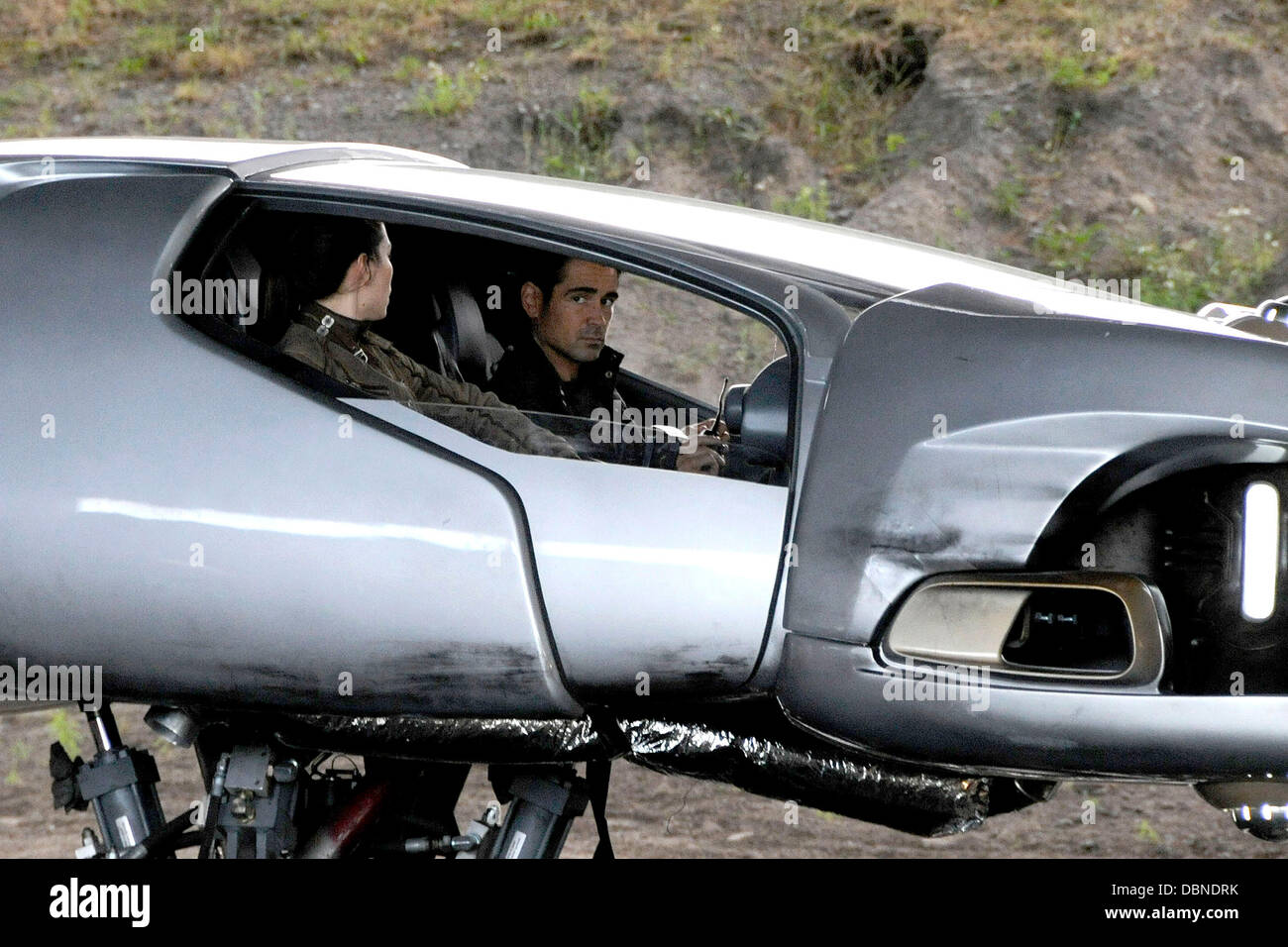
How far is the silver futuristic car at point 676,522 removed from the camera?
2061 millimetres

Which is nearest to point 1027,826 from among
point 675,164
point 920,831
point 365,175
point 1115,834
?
point 1115,834

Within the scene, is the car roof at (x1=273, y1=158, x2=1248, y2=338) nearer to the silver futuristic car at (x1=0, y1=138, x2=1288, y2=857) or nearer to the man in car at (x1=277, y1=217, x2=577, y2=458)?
the silver futuristic car at (x1=0, y1=138, x2=1288, y2=857)

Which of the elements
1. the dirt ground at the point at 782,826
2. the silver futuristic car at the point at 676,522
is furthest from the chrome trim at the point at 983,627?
the dirt ground at the point at 782,826

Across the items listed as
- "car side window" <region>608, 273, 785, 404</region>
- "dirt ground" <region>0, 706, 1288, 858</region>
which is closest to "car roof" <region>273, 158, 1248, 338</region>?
"dirt ground" <region>0, 706, 1288, 858</region>

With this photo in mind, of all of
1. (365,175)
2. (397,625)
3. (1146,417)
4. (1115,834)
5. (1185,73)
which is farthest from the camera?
(1185,73)

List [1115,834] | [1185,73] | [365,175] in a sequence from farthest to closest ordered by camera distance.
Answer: [1185,73] < [1115,834] < [365,175]

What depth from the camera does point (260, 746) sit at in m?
2.66

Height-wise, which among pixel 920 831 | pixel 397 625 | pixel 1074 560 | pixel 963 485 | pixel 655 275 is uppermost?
pixel 655 275

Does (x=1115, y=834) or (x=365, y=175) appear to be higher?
(x=365, y=175)

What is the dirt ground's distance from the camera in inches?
147

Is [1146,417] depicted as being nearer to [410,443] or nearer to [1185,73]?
[410,443]

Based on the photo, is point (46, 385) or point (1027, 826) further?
point (1027, 826)

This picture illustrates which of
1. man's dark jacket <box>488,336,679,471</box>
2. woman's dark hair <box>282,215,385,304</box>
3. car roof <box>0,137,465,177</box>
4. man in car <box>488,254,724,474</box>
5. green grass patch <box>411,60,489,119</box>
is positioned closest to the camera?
car roof <box>0,137,465,177</box>

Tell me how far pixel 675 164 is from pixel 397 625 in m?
6.92
